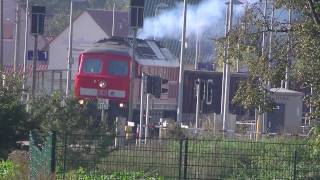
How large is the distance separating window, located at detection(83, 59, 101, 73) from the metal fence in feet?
82.6

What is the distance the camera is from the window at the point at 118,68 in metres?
42.5

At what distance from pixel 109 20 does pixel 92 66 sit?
38.8 metres

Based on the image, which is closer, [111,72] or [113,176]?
[113,176]

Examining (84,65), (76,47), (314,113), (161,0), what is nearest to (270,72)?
(314,113)

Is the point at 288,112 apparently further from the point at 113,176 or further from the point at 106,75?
the point at 113,176

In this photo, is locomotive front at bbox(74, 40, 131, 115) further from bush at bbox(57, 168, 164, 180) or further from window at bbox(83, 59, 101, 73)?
bush at bbox(57, 168, 164, 180)

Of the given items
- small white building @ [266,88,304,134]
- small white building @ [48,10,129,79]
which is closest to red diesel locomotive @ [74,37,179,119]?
small white building @ [266,88,304,134]

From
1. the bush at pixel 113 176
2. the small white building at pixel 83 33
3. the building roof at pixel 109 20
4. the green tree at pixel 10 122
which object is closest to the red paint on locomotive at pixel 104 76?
the green tree at pixel 10 122

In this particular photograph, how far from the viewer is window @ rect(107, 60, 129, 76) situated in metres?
42.5

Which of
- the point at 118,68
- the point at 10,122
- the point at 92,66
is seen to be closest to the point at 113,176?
the point at 10,122

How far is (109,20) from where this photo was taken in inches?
3216

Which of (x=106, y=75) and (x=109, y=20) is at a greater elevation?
(x=109, y=20)

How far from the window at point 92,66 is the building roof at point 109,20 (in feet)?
113

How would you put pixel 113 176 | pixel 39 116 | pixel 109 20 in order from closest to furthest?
pixel 113 176
pixel 39 116
pixel 109 20
